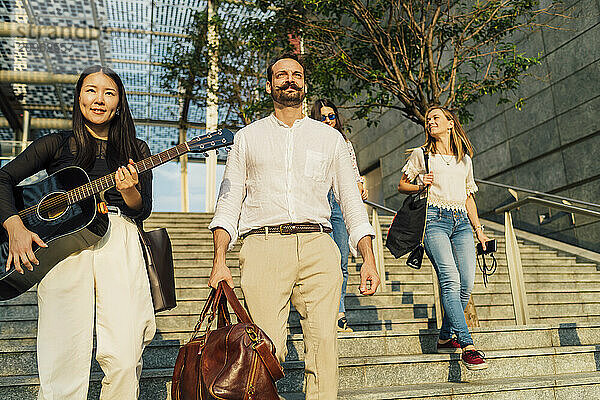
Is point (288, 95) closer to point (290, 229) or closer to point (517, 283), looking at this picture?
point (290, 229)

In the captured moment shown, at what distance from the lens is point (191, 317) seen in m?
4.99

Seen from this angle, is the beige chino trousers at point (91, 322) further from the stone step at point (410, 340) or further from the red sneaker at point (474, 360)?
the red sneaker at point (474, 360)

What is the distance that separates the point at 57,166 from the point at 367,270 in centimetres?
147

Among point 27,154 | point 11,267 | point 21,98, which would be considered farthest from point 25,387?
point 21,98

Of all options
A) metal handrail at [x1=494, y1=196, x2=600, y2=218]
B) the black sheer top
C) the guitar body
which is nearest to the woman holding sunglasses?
metal handrail at [x1=494, y1=196, x2=600, y2=218]

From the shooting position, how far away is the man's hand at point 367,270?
2.53 m

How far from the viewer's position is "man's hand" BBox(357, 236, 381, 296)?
8.29ft

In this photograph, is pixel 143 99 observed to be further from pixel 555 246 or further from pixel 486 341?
pixel 486 341

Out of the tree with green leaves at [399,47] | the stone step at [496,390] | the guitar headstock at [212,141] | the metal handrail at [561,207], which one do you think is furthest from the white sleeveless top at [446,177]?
the tree with green leaves at [399,47]

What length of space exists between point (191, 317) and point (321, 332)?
2782 millimetres

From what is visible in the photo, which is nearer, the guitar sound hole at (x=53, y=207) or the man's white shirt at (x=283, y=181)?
the guitar sound hole at (x=53, y=207)

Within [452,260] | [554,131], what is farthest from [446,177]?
[554,131]

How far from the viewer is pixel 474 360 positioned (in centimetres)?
379

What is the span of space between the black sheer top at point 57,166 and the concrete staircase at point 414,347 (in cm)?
132
